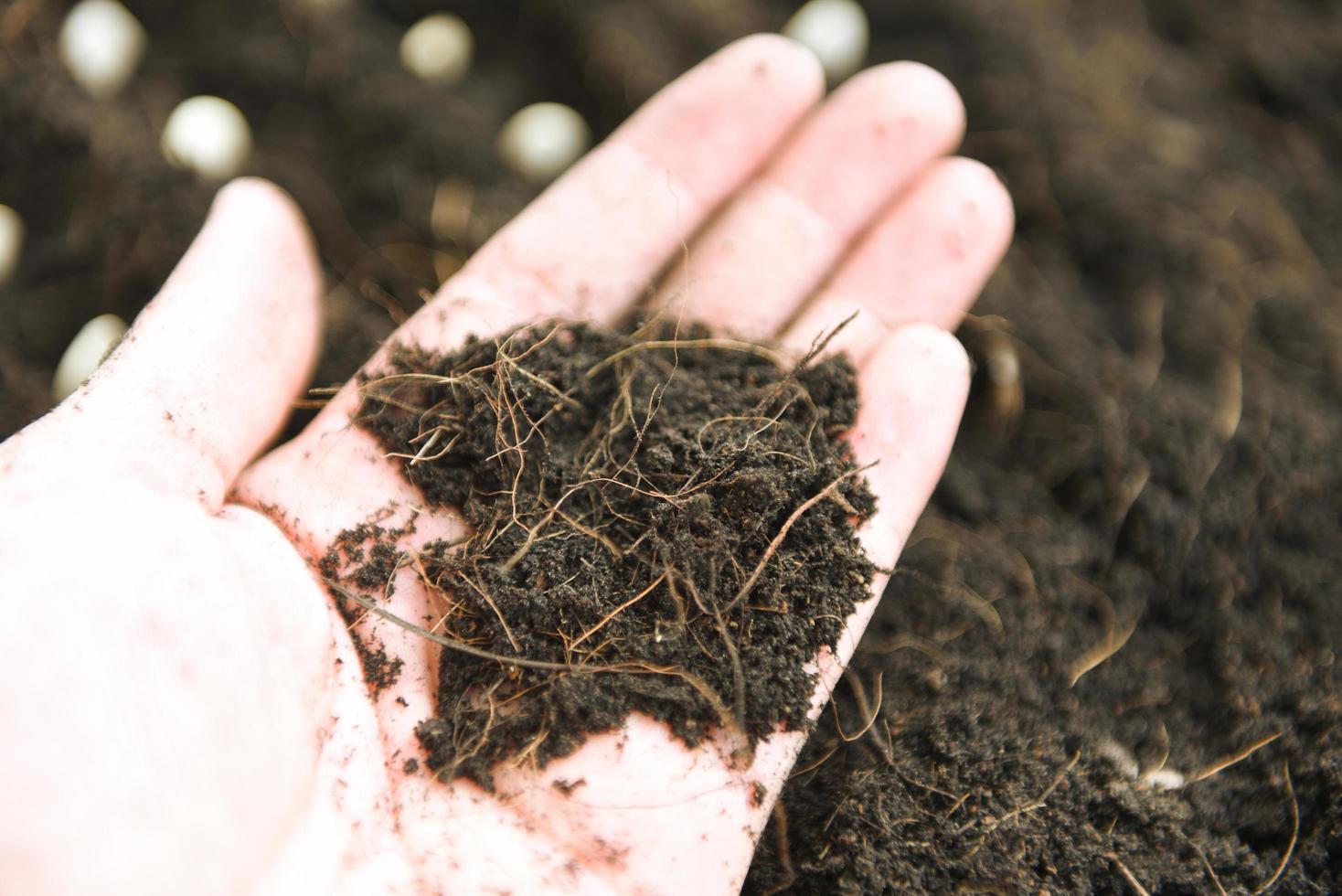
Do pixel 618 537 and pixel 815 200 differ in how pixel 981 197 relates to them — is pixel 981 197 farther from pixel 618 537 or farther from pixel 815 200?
pixel 618 537

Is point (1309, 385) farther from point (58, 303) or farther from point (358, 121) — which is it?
point (58, 303)

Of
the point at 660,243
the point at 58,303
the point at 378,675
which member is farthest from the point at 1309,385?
the point at 58,303

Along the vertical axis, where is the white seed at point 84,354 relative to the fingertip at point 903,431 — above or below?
above

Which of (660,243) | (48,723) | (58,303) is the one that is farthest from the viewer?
(58,303)

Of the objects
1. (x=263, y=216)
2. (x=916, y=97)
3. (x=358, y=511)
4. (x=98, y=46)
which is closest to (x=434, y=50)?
(x=98, y=46)

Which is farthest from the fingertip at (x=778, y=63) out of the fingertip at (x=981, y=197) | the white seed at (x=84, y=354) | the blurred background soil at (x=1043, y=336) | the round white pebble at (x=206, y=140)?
the white seed at (x=84, y=354)

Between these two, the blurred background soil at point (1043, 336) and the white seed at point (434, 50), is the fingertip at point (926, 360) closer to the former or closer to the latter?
the blurred background soil at point (1043, 336)
